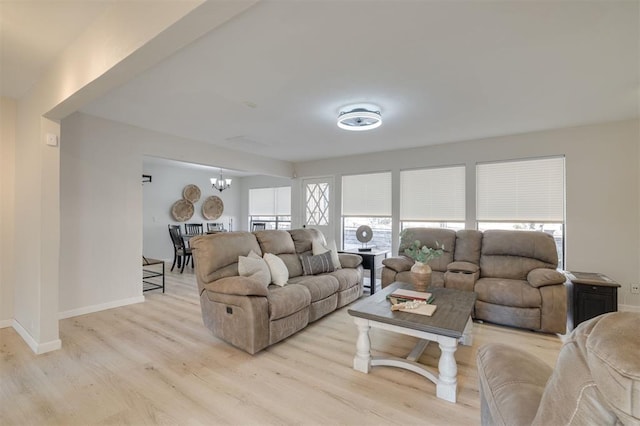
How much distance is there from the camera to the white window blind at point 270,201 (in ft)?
26.9

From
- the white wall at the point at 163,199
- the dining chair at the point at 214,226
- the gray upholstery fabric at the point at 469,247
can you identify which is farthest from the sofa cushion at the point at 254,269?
the dining chair at the point at 214,226

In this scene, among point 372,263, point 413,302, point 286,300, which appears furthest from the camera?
point 372,263

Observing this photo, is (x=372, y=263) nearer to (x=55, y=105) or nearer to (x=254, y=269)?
(x=254, y=269)

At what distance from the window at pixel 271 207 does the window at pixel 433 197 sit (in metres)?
3.66

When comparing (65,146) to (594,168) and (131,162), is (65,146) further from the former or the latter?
(594,168)

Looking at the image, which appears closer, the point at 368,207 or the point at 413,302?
the point at 413,302

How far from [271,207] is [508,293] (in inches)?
253

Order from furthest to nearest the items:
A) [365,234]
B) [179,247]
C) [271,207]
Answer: [271,207], [179,247], [365,234]

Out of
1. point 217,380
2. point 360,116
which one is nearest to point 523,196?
point 360,116

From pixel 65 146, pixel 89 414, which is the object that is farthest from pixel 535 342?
pixel 65 146

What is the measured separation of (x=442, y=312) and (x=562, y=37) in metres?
2.17

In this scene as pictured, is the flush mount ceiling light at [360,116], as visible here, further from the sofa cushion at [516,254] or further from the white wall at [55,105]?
the sofa cushion at [516,254]

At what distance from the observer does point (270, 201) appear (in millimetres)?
8516

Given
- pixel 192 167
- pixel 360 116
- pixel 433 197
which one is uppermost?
pixel 192 167
